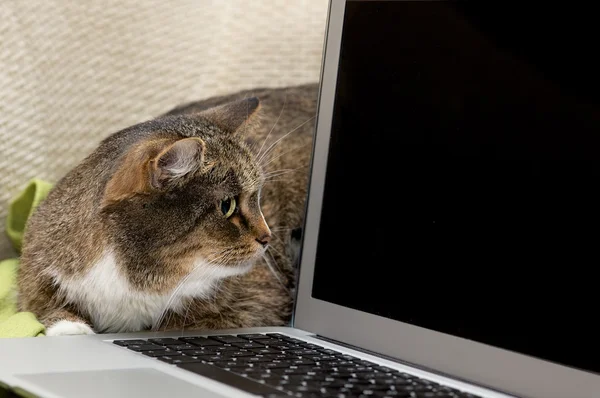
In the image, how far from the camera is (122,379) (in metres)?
0.88

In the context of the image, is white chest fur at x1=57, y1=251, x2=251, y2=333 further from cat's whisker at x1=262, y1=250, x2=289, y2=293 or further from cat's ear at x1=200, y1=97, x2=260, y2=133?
cat's ear at x1=200, y1=97, x2=260, y2=133

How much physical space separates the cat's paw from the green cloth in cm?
2

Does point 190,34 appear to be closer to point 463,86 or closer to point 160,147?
point 160,147

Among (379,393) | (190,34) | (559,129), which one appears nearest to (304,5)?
(190,34)

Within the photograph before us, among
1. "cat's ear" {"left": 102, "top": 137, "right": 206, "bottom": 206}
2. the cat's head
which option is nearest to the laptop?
the cat's head

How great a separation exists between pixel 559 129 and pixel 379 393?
1.28 ft

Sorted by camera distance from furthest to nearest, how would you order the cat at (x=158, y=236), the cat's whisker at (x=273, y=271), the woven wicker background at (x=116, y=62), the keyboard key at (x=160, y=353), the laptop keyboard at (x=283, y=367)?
the woven wicker background at (x=116, y=62), the cat's whisker at (x=273, y=271), the cat at (x=158, y=236), the keyboard key at (x=160, y=353), the laptop keyboard at (x=283, y=367)

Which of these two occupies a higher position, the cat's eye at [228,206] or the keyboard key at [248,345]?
the cat's eye at [228,206]

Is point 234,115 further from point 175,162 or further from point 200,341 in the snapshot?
point 200,341

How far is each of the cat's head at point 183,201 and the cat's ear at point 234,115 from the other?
1.8 inches

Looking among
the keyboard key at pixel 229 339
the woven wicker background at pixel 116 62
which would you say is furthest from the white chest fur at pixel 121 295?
the woven wicker background at pixel 116 62

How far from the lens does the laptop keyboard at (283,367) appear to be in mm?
871

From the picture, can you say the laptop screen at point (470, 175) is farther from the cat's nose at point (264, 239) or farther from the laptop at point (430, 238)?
the cat's nose at point (264, 239)

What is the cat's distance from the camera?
1.13m
